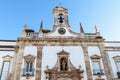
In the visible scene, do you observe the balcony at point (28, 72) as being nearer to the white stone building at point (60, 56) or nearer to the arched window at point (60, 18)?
the white stone building at point (60, 56)

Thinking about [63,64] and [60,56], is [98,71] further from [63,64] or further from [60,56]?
[60,56]

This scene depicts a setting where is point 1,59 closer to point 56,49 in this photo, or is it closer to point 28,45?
point 28,45

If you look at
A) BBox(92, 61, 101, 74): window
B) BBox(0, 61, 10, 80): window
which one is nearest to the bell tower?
BBox(92, 61, 101, 74): window

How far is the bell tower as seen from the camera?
74.1 ft

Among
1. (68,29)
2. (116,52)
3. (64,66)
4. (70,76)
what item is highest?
(68,29)

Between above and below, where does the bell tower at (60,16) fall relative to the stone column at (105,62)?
above

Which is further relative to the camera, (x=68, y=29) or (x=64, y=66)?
(x=68, y=29)

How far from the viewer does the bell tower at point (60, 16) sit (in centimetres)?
2258

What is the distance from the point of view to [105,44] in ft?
69.4

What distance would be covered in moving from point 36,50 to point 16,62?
2.67 meters

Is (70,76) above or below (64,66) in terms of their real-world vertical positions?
below

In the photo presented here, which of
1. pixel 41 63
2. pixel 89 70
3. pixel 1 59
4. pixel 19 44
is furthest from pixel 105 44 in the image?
pixel 1 59

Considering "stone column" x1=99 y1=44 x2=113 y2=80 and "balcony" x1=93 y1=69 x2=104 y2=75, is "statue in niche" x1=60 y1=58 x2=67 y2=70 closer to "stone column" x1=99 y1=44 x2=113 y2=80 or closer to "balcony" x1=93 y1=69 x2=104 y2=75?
"balcony" x1=93 y1=69 x2=104 y2=75

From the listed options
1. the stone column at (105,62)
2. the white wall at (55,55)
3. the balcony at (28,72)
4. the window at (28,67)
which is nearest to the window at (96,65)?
the stone column at (105,62)
